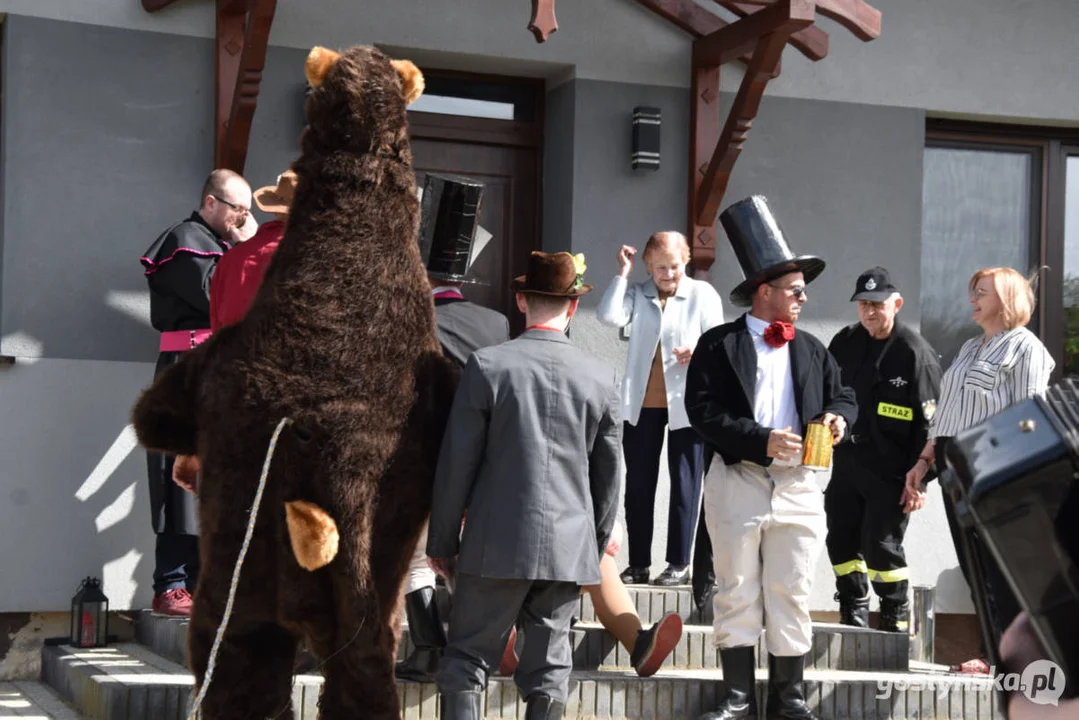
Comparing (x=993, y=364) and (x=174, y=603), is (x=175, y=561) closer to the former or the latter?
(x=174, y=603)

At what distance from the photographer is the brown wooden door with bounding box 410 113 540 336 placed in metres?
8.93

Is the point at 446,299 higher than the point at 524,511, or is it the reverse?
the point at 446,299

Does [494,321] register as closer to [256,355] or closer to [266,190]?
[266,190]

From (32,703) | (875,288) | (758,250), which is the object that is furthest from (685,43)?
(32,703)

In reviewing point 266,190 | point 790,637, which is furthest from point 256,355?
point 790,637

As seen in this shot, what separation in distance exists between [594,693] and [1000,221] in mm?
5357

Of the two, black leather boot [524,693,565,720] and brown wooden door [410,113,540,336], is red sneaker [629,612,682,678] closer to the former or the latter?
black leather boot [524,693,565,720]

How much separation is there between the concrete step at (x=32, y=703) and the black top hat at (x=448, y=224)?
2.69 meters

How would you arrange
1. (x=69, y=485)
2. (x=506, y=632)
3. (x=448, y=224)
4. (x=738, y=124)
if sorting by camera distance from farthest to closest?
(x=738, y=124)
(x=69, y=485)
(x=448, y=224)
(x=506, y=632)

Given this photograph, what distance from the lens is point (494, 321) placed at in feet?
18.5

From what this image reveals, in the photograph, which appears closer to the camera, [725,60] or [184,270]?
[184,270]

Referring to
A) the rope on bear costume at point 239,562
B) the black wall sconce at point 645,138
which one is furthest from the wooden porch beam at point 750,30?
the rope on bear costume at point 239,562

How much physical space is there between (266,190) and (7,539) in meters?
3.00

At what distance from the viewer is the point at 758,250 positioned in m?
6.39
